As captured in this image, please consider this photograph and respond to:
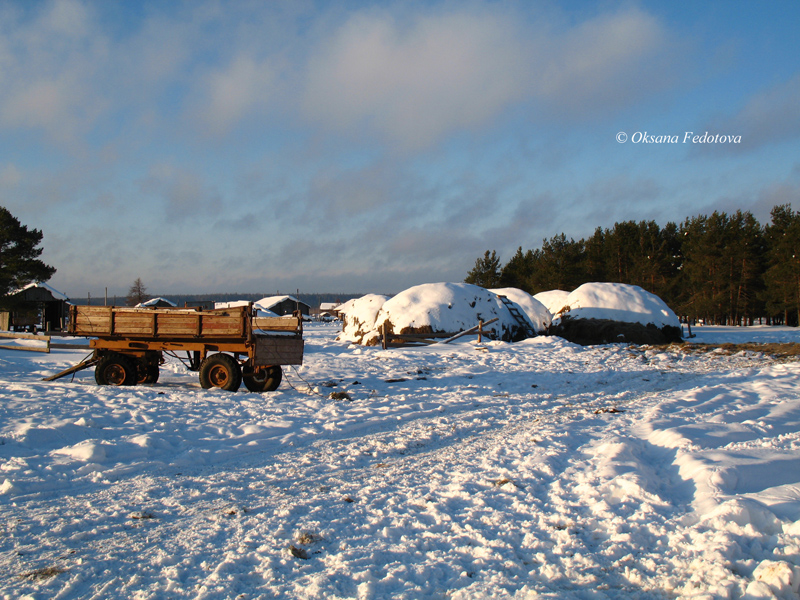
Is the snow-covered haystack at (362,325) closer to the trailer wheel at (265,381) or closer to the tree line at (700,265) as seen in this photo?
the trailer wheel at (265,381)

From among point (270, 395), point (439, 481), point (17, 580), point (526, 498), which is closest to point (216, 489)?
point (17, 580)

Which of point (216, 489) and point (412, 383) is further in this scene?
point (412, 383)

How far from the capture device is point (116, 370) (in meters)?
10.7

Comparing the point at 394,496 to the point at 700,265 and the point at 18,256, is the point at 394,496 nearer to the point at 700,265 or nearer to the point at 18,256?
the point at 18,256

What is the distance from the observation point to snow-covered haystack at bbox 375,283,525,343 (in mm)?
22641

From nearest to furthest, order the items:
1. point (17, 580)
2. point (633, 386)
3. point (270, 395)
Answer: point (17, 580) → point (270, 395) → point (633, 386)

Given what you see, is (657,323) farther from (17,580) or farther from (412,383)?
(17,580)

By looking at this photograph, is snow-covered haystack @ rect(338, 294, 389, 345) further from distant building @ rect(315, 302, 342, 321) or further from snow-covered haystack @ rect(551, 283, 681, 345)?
distant building @ rect(315, 302, 342, 321)

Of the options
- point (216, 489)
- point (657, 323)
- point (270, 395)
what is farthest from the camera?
point (657, 323)

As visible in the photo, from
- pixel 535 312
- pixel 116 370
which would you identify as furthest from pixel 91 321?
pixel 535 312

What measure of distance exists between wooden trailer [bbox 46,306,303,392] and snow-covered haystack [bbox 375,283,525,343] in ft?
39.4

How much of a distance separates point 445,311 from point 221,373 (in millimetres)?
14256

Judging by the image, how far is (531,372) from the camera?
533 inches

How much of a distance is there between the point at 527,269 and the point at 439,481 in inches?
2253
